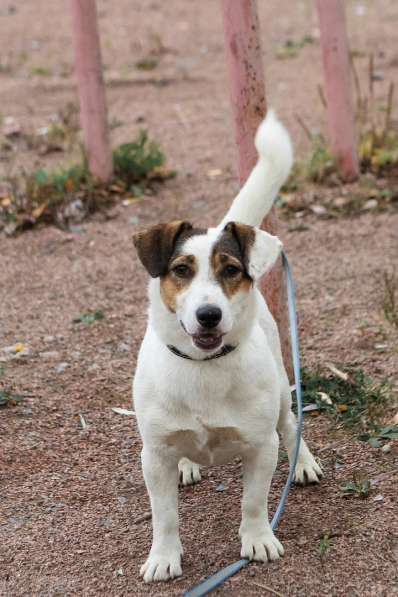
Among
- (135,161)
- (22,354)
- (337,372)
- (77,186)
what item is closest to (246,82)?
(337,372)

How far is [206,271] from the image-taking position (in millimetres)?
3215

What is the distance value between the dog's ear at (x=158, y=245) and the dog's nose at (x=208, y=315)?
0.89ft

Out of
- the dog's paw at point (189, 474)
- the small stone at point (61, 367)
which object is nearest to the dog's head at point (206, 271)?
the dog's paw at point (189, 474)

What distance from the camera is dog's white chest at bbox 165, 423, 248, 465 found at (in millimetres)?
3322

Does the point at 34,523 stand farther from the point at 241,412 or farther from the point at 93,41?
the point at 93,41

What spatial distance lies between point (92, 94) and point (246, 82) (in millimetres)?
3033

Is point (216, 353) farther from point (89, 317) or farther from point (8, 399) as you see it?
point (89, 317)

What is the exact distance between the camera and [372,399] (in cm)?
452

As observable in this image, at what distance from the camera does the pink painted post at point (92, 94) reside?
716cm

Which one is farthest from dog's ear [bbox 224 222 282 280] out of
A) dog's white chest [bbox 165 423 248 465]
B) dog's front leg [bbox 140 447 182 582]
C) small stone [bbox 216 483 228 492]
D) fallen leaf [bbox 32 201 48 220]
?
fallen leaf [bbox 32 201 48 220]

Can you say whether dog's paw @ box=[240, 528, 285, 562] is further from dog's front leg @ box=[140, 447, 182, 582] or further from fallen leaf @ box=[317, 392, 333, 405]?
fallen leaf @ box=[317, 392, 333, 405]

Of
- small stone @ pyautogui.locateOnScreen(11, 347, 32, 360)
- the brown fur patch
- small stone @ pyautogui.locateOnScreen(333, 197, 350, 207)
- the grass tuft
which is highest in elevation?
the brown fur patch

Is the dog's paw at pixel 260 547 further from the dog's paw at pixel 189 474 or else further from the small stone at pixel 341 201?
the small stone at pixel 341 201

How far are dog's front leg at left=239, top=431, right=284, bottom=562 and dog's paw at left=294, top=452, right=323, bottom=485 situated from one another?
1.67 ft
